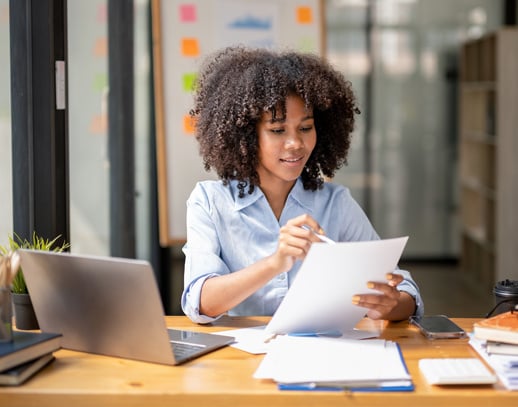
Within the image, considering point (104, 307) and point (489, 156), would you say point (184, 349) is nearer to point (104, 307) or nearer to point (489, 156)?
point (104, 307)

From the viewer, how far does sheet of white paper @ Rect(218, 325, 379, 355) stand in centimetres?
188

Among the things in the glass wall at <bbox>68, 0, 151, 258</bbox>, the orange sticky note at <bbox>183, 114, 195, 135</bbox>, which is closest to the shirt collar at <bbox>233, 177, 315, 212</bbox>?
the glass wall at <bbox>68, 0, 151, 258</bbox>

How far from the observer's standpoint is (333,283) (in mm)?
1830

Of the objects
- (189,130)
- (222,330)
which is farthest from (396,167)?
(222,330)

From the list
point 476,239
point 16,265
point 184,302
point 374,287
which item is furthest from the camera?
point 476,239

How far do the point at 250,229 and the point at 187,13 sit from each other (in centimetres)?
253

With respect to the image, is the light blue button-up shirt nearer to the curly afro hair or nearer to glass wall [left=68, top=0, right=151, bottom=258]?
the curly afro hair

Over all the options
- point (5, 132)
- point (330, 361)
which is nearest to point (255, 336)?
point (330, 361)

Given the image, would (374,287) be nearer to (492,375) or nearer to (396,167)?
(492,375)

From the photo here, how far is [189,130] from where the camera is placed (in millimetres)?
4625

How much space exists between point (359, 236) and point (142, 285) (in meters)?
0.87

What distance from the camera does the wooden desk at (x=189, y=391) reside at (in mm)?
1567

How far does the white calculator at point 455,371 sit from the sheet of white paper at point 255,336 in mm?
253

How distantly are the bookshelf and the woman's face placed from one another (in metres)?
4.24
